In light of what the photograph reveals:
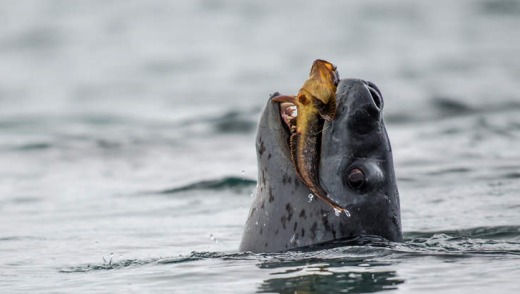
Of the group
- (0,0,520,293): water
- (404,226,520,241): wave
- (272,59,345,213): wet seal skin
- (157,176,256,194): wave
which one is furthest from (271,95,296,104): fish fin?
(157,176,256,194): wave

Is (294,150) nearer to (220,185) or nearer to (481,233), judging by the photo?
(481,233)

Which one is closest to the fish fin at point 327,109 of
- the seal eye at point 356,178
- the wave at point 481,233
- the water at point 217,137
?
the seal eye at point 356,178

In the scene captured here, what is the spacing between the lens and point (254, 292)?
256 inches

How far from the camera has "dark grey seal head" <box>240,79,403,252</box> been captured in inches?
271

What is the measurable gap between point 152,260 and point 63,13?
1990cm

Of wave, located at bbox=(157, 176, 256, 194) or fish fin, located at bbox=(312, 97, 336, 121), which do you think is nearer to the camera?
fish fin, located at bbox=(312, 97, 336, 121)

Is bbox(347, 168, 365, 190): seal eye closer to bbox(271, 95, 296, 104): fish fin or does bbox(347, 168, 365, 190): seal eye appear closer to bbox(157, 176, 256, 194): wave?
bbox(271, 95, 296, 104): fish fin

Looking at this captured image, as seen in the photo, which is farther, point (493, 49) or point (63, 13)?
point (63, 13)

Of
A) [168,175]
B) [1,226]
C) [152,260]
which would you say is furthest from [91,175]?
[152,260]

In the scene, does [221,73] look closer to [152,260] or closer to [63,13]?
[63,13]

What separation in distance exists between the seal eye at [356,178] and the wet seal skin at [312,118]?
139 mm

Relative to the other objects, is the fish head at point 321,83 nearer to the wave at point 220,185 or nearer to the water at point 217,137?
the water at point 217,137

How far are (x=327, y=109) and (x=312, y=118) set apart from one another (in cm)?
9

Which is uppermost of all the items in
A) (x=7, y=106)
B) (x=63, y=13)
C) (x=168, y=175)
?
(x=63, y=13)
